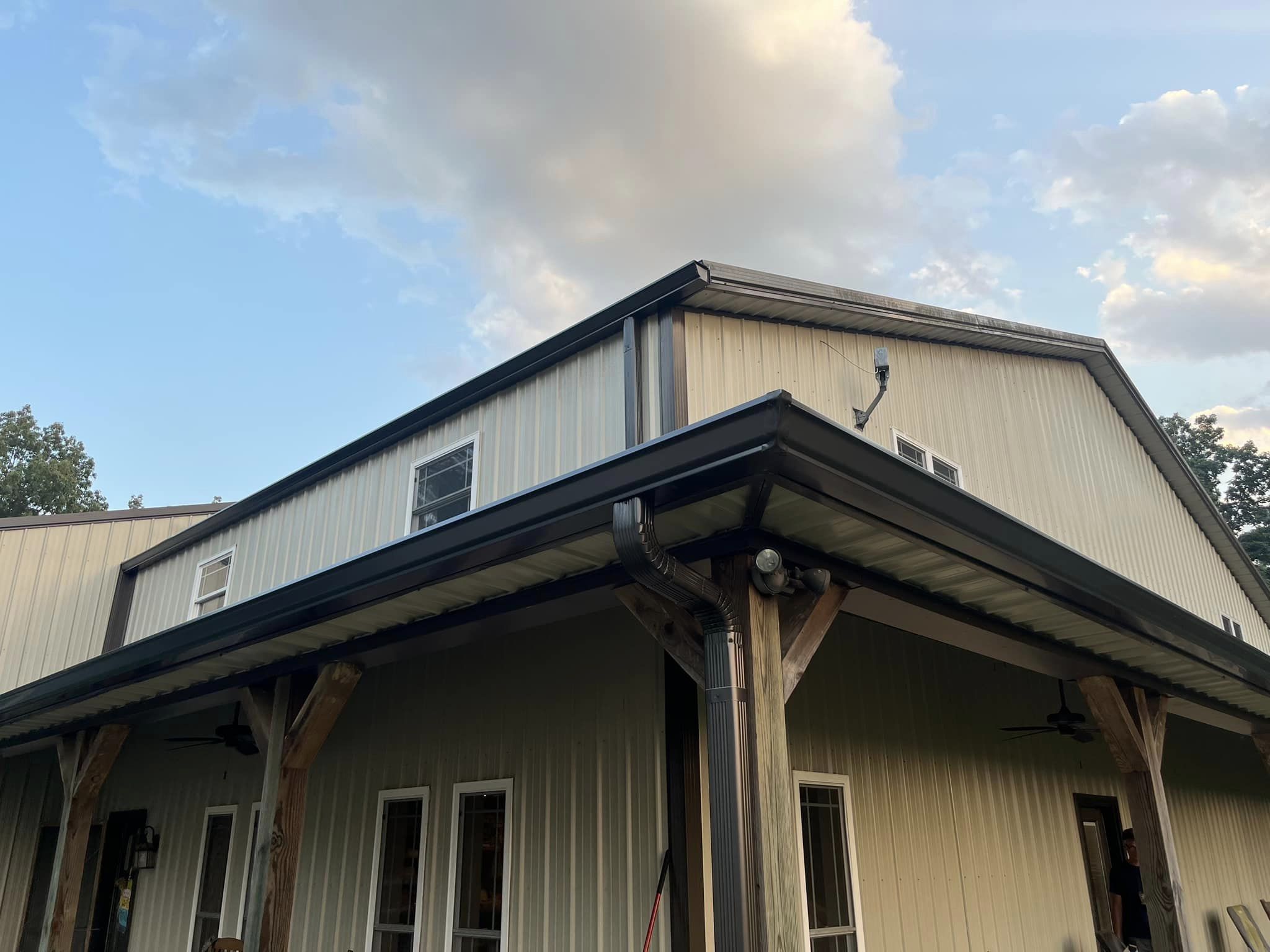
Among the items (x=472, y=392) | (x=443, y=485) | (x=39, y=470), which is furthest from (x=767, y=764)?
(x=39, y=470)

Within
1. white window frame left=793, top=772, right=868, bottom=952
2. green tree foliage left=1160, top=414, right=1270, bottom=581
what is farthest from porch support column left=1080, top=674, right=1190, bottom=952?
green tree foliage left=1160, top=414, right=1270, bottom=581

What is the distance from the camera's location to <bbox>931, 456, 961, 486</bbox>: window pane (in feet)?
25.9

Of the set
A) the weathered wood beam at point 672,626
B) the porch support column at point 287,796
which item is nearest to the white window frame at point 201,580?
the porch support column at point 287,796

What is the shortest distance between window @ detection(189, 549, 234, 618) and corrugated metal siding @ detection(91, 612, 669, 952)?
248 cm

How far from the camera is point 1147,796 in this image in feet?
18.6

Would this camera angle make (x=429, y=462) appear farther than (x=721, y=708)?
Yes

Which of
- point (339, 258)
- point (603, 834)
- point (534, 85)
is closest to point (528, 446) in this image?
point (603, 834)

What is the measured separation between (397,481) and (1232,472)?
1442 inches

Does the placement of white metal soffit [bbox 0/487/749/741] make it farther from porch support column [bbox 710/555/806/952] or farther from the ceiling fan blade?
the ceiling fan blade

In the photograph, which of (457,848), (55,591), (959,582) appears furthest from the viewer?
(55,591)

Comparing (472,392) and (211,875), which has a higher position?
(472,392)

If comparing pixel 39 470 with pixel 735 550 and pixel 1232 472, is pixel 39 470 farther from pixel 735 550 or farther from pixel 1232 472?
pixel 1232 472

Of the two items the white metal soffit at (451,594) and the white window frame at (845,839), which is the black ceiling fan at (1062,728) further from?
the white metal soffit at (451,594)

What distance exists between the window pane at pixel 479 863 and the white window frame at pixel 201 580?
5.17 m
